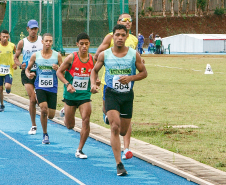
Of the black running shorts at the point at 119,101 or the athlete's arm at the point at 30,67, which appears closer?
the black running shorts at the point at 119,101

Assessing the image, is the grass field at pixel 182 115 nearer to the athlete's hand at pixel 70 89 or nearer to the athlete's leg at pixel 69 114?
the athlete's leg at pixel 69 114

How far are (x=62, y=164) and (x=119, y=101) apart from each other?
119cm

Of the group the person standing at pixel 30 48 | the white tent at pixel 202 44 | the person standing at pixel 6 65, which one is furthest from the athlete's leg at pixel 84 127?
the white tent at pixel 202 44

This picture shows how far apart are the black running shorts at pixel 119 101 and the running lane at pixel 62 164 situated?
77 centimetres

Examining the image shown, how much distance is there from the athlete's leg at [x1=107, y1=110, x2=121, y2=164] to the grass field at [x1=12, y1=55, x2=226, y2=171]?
4.58ft

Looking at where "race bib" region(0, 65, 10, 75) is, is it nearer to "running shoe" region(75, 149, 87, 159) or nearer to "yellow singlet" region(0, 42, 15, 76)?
"yellow singlet" region(0, 42, 15, 76)

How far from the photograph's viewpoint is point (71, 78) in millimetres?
8023

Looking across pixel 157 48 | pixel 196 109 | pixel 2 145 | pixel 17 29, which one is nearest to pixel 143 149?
pixel 2 145

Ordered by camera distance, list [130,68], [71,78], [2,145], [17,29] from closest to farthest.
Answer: [130,68], [71,78], [2,145], [17,29]

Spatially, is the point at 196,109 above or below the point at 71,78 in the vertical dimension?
below

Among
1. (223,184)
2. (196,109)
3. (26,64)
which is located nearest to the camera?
(223,184)

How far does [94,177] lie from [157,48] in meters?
42.7

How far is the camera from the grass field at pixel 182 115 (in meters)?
8.58

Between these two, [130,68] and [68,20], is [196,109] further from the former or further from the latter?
[68,20]
